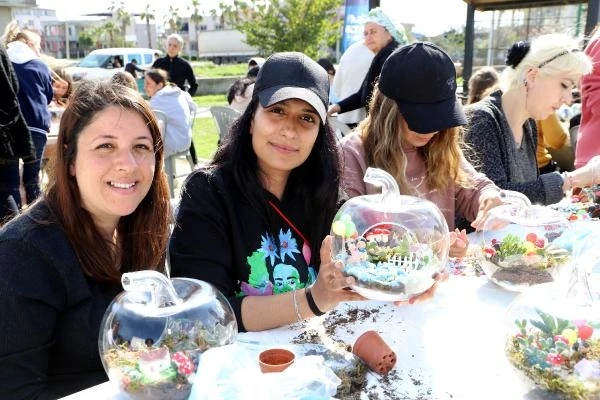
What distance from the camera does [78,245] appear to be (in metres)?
1.36

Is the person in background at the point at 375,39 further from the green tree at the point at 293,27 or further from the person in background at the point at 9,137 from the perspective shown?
the green tree at the point at 293,27

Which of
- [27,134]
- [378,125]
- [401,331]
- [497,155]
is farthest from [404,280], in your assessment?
[27,134]

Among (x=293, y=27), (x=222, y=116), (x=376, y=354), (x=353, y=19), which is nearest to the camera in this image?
(x=376, y=354)

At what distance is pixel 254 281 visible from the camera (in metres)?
1.61

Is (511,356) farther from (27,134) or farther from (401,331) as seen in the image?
(27,134)

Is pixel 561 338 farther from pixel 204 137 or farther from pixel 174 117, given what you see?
pixel 204 137

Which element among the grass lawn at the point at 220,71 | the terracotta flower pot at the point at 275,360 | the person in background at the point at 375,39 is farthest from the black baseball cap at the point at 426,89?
the grass lawn at the point at 220,71

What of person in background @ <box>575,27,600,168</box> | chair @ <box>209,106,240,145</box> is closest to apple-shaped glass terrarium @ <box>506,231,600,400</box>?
person in background @ <box>575,27,600,168</box>

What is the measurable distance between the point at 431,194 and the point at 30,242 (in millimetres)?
1544

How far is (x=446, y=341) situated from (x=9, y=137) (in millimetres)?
3159

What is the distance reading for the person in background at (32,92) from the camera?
4125mm

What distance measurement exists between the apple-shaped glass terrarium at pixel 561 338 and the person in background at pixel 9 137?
10.2 feet

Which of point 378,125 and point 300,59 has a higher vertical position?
point 300,59

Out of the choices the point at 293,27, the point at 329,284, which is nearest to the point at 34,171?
the point at 329,284
